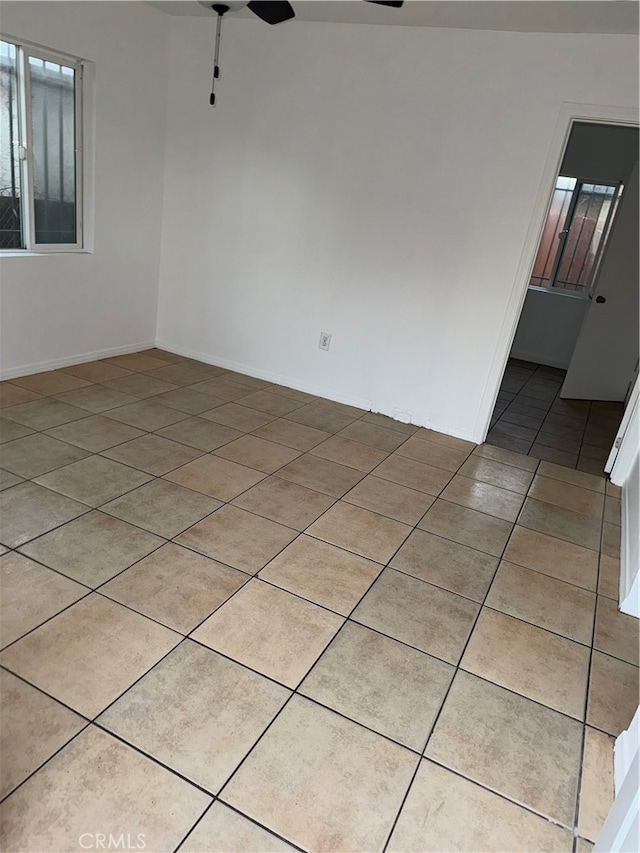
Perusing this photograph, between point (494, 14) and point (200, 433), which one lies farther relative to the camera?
point (200, 433)

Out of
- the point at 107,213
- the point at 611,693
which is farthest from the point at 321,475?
the point at 107,213

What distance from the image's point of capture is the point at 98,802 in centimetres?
126

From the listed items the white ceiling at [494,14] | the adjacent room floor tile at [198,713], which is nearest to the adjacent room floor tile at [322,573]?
the adjacent room floor tile at [198,713]

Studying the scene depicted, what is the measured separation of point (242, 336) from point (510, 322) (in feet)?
6.56

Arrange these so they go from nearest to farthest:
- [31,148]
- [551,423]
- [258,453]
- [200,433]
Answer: [258,453]
[200,433]
[31,148]
[551,423]

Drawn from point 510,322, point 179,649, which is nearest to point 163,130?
point 510,322

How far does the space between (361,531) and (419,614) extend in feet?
1.79

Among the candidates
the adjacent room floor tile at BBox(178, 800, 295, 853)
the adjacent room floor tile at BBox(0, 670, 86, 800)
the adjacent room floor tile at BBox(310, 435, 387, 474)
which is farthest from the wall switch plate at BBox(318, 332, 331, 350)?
the adjacent room floor tile at BBox(178, 800, 295, 853)

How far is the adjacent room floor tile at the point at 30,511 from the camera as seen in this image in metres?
2.13

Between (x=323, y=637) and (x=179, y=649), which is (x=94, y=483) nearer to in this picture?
(x=179, y=649)

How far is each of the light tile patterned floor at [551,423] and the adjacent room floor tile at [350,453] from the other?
98 centimetres

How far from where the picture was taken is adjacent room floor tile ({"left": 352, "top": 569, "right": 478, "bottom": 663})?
1.90 metres

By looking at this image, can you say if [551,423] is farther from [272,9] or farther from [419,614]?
[272,9]

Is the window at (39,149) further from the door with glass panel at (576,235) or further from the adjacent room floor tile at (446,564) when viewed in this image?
the door with glass panel at (576,235)
